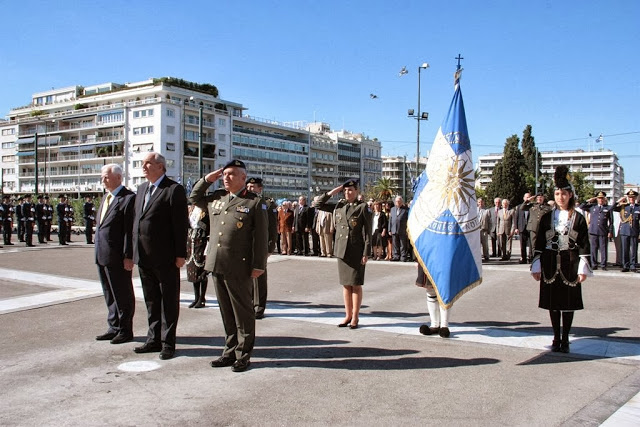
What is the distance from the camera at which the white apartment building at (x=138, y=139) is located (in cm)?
8738

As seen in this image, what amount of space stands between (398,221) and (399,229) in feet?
0.88

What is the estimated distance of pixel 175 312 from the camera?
19.9 ft

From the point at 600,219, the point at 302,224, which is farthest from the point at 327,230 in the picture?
the point at 600,219

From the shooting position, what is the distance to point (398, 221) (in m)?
17.3

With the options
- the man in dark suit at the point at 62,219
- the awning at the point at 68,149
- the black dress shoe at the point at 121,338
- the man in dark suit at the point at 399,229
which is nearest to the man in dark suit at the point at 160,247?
the black dress shoe at the point at 121,338

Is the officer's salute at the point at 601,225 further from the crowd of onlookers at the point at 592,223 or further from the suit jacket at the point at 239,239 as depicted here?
the suit jacket at the point at 239,239

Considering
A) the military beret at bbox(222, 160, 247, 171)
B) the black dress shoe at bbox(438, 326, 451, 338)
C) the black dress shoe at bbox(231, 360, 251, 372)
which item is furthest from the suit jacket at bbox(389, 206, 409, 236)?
the black dress shoe at bbox(231, 360, 251, 372)

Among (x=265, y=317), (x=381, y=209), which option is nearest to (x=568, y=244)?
(x=265, y=317)

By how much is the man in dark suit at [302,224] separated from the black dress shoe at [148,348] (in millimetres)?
12808

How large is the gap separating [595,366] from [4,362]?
20.6ft

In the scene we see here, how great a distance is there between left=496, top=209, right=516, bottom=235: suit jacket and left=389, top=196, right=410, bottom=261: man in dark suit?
3111 millimetres

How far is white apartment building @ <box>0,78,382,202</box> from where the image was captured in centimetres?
8738

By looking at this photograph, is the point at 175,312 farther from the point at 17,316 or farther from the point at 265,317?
the point at 17,316

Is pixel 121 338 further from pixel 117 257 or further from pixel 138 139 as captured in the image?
pixel 138 139
